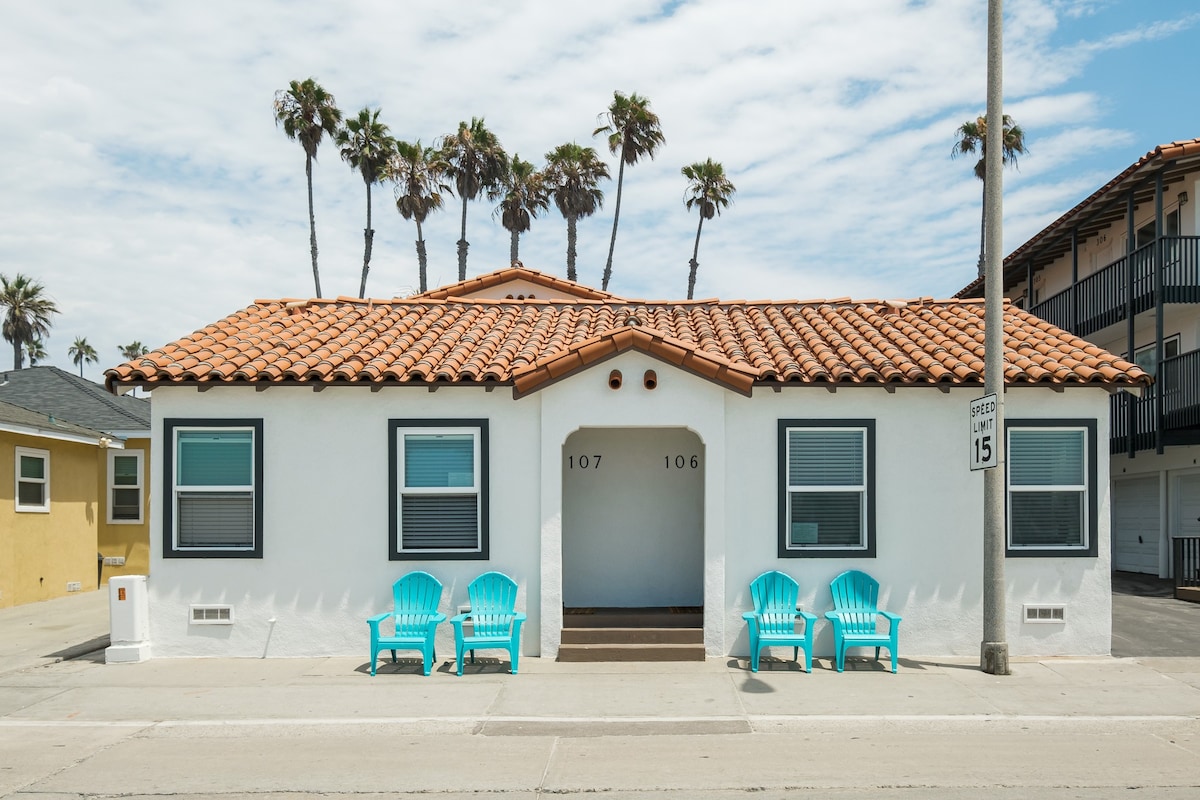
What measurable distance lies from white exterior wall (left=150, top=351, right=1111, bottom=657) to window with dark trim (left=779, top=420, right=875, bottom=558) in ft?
0.45

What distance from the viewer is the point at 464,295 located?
19844 mm

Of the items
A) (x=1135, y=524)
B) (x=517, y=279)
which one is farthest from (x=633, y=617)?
(x=1135, y=524)

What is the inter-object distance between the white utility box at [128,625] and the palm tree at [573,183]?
1161 inches

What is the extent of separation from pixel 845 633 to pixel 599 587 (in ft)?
10.8

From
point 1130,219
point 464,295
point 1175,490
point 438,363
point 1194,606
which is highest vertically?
point 1130,219

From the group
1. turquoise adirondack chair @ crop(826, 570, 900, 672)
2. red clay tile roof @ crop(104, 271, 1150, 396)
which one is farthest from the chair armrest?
turquoise adirondack chair @ crop(826, 570, 900, 672)

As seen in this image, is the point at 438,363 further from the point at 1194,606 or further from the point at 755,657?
the point at 1194,606

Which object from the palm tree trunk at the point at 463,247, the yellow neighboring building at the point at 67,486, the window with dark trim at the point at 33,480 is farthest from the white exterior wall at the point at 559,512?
the palm tree trunk at the point at 463,247

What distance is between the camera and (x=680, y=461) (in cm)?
1220

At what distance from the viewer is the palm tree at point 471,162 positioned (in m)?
37.4

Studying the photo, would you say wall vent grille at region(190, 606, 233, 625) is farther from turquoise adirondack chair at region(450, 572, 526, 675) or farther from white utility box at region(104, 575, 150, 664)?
turquoise adirondack chair at region(450, 572, 526, 675)

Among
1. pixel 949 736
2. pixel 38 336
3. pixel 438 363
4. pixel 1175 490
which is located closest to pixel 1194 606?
pixel 1175 490

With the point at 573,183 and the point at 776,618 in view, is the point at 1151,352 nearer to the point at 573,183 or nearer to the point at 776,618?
the point at 776,618

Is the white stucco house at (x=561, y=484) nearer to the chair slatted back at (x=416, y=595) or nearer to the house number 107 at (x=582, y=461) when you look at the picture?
the chair slatted back at (x=416, y=595)
